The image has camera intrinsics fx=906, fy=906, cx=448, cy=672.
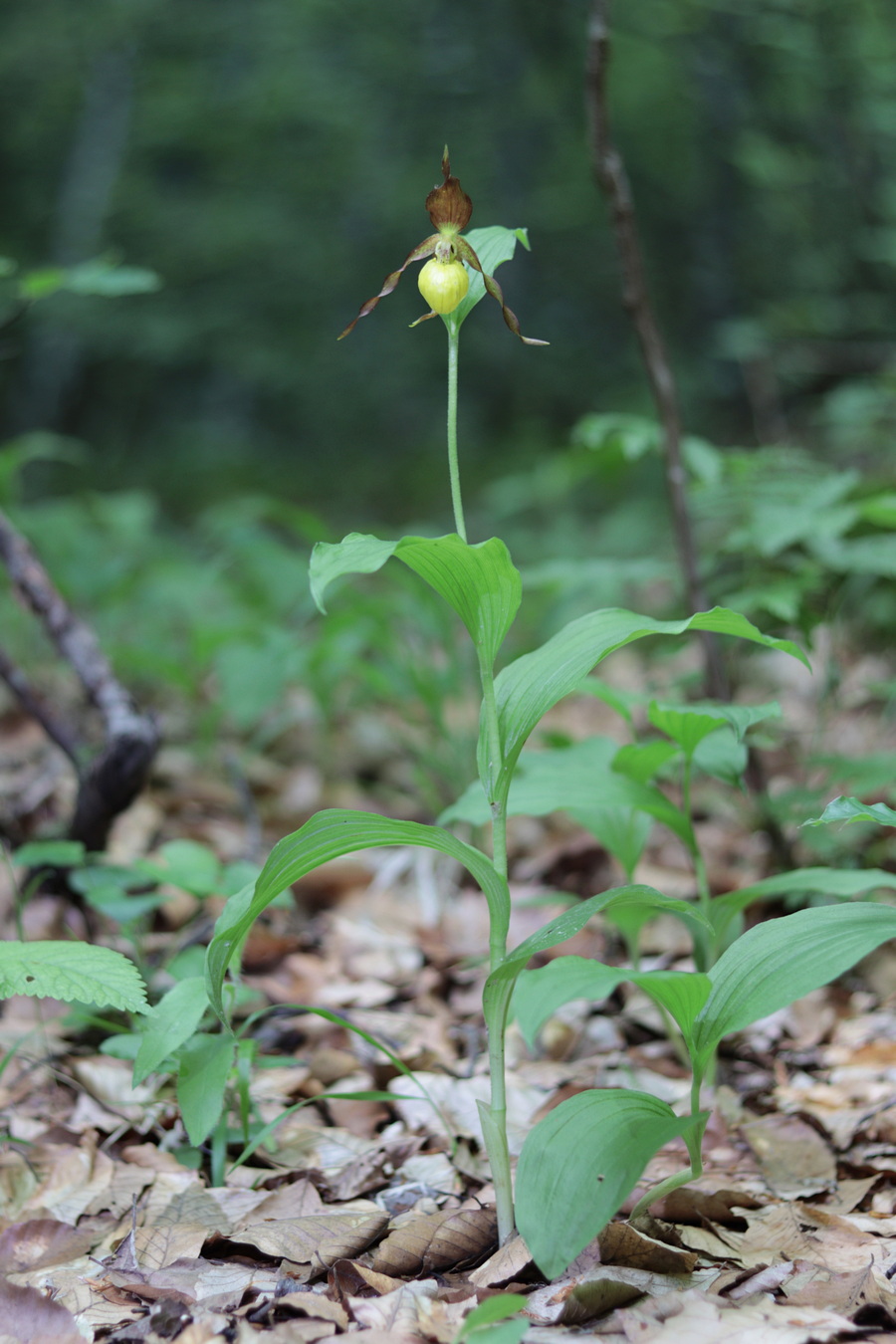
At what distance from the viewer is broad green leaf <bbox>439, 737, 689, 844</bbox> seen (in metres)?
1.17

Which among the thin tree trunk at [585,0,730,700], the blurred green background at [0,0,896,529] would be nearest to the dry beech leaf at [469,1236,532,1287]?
the thin tree trunk at [585,0,730,700]

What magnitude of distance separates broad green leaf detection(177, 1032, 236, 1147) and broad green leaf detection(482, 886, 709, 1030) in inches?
12.5

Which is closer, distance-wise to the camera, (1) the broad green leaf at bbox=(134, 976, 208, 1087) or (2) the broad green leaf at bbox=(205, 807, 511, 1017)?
(2) the broad green leaf at bbox=(205, 807, 511, 1017)

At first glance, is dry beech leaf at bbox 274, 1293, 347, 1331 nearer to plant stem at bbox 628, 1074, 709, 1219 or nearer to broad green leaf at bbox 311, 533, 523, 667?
plant stem at bbox 628, 1074, 709, 1219

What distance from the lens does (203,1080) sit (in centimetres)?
99

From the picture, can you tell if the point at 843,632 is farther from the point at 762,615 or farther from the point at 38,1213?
the point at 38,1213

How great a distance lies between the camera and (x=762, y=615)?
179 centimetres

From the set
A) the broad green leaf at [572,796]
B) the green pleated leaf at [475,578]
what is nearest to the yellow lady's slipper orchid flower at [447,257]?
the green pleated leaf at [475,578]

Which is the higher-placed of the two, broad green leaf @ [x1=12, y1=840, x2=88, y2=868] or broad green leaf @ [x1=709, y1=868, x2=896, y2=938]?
broad green leaf @ [x1=709, y1=868, x2=896, y2=938]

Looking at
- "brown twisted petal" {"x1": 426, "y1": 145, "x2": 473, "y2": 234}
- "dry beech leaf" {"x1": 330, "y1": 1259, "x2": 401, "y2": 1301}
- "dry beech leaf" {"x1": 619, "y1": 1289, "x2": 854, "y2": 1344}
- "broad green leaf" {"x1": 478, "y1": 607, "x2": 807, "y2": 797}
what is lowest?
"dry beech leaf" {"x1": 330, "y1": 1259, "x2": 401, "y2": 1301}

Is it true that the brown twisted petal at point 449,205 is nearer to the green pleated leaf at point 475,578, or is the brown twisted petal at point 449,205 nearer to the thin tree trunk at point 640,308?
the green pleated leaf at point 475,578

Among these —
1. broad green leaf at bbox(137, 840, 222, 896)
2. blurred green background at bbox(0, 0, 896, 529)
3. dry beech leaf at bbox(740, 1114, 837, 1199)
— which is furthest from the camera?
blurred green background at bbox(0, 0, 896, 529)

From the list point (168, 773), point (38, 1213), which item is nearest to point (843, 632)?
point (168, 773)

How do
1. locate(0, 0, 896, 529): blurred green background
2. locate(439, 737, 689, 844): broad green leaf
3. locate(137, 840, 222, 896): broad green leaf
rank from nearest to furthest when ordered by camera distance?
locate(439, 737, 689, 844): broad green leaf < locate(137, 840, 222, 896): broad green leaf < locate(0, 0, 896, 529): blurred green background
